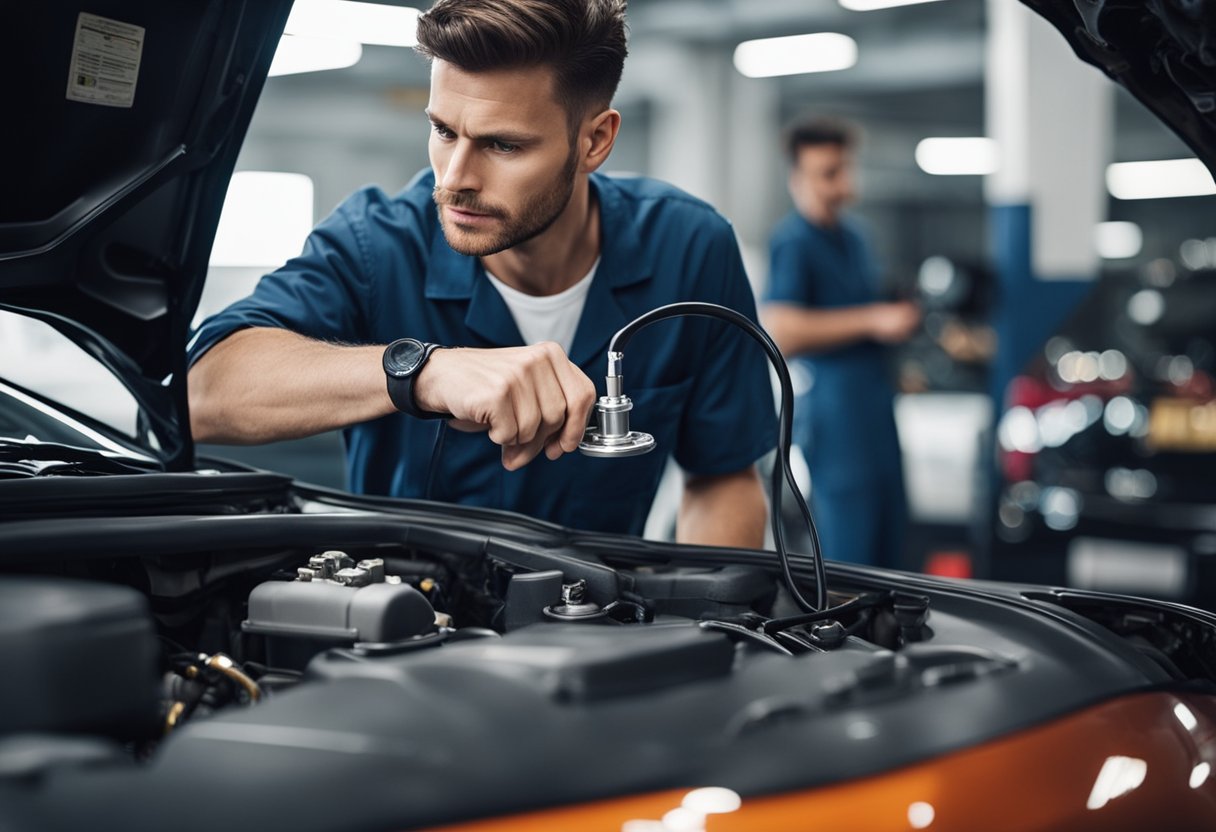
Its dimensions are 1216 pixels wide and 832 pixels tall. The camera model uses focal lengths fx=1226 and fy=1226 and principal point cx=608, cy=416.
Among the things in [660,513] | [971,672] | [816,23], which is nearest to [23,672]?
[971,672]

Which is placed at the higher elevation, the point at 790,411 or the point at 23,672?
the point at 790,411

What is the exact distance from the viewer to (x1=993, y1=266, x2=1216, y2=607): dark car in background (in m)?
3.87

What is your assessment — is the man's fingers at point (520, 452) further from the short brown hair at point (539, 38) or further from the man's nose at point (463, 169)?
the short brown hair at point (539, 38)

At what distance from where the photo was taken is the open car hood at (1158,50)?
4.22 feet

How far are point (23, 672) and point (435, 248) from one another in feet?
3.87

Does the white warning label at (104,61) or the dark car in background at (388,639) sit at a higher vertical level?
the white warning label at (104,61)

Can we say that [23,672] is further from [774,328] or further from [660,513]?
[774,328]

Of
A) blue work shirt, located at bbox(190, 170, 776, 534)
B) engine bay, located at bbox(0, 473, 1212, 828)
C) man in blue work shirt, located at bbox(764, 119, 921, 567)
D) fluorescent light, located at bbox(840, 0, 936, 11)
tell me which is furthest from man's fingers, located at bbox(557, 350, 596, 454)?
fluorescent light, located at bbox(840, 0, 936, 11)

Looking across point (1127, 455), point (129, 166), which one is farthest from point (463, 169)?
point (1127, 455)

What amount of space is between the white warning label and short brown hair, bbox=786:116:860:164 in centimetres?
309

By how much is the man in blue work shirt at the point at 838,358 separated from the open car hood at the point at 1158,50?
8.11ft

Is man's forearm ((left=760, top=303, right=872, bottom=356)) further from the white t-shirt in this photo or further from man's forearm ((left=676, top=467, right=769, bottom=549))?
the white t-shirt

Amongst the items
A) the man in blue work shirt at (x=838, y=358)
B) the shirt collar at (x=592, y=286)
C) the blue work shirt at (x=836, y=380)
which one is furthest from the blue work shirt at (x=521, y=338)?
the blue work shirt at (x=836, y=380)

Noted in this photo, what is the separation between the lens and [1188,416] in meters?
3.89
